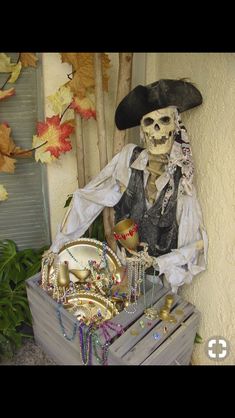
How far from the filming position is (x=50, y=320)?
1.93 m

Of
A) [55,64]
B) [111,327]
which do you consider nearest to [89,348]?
[111,327]

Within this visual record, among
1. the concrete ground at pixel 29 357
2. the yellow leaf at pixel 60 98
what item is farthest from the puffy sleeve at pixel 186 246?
the concrete ground at pixel 29 357

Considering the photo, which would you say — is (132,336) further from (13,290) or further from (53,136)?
(53,136)

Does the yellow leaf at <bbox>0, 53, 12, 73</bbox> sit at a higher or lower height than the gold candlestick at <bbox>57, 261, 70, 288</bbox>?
higher

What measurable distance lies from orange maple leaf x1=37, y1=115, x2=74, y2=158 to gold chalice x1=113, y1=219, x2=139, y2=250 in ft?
2.18

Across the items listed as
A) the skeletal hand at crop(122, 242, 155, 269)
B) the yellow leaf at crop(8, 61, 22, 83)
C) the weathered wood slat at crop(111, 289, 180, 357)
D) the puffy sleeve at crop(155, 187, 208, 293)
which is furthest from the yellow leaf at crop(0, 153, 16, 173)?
the weathered wood slat at crop(111, 289, 180, 357)

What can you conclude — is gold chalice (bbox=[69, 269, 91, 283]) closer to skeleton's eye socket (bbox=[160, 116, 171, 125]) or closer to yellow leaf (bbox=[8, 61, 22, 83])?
skeleton's eye socket (bbox=[160, 116, 171, 125])

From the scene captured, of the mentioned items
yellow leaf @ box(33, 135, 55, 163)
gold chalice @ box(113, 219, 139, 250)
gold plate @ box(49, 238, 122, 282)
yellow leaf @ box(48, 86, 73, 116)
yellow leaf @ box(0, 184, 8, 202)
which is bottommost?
gold plate @ box(49, 238, 122, 282)

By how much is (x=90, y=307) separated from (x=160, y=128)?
933 mm

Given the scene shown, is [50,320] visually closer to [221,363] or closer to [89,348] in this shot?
[89,348]

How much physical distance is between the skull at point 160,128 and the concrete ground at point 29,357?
1402mm

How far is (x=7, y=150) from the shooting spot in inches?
86.5

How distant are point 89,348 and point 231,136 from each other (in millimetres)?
1109

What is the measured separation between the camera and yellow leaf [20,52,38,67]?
6.78 ft
